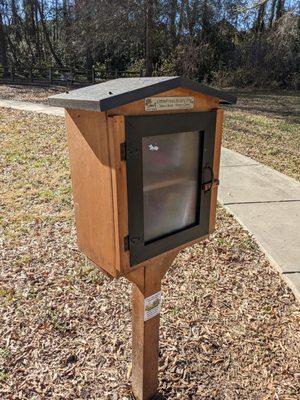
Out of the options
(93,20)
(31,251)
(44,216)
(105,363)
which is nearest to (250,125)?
(44,216)

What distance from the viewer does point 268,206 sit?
474 cm

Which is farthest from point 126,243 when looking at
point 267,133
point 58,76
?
point 58,76

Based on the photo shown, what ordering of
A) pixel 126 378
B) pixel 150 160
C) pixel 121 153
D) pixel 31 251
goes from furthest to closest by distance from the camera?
pixel 31 251 → pixel 126 378 → pixel 150 160 → pixel 121 153

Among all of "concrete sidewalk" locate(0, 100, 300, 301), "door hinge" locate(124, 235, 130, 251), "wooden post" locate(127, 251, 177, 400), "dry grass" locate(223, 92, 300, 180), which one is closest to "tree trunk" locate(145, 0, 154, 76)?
A: "dry grass" locate(223, 92, 300, 180)

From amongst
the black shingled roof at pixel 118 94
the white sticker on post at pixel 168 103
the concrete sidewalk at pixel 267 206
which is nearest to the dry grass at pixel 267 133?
the concrete sidewalk at pixel 267 206

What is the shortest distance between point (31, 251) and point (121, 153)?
2612 millimetres

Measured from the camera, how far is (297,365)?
247 centimetres

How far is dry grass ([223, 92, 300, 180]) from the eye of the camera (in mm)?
7109

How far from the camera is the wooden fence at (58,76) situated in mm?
22141

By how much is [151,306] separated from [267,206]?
3.17m

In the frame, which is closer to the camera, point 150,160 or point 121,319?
point 150,160

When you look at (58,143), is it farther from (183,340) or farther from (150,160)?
(150,160)

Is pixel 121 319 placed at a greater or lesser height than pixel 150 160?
lesser

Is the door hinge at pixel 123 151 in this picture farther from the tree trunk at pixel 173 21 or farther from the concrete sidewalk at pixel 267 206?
the tree trunk at pixel 173 21
